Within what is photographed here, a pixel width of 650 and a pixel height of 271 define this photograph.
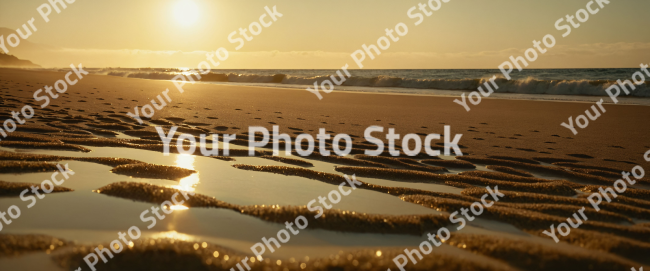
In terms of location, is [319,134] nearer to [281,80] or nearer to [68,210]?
[68,210]

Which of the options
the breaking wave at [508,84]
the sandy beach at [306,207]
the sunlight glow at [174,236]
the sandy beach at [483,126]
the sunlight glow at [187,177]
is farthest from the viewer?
the breaking wave at [508,84]

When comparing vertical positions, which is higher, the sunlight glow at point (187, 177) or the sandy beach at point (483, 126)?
the sandy beach at point (483, 126)

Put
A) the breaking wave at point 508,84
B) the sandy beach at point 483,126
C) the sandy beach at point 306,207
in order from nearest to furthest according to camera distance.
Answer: the sandy beach at point 306,207, the sandy beach at point 483,126, the breaking wave at point 508,84

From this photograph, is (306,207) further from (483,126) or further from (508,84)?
(508,84)

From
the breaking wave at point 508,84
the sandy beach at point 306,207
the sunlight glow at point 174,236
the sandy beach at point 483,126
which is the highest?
the breaking wave at point 508,84

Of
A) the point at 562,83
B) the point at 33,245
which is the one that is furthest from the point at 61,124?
the point at 562,83

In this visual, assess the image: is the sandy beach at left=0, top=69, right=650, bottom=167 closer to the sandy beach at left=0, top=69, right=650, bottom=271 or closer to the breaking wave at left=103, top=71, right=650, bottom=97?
the sandy beach at left=0, top=69, right=650, bottom=271

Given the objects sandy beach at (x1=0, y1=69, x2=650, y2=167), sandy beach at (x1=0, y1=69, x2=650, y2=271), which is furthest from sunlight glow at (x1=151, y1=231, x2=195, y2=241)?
sandy beach at (x1=0, y1=69, x2=650, y2=167)

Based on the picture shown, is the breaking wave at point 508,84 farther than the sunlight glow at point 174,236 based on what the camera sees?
Yes

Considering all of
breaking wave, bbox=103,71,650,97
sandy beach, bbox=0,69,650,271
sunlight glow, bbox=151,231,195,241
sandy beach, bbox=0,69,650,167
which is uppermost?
breaking wave, bbox=103,71,650,97

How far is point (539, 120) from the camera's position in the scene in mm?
7461

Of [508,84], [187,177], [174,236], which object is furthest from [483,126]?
[508,84]

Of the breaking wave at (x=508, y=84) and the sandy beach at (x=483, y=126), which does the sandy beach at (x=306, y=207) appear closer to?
the sandy beach at (x=483, y=126)

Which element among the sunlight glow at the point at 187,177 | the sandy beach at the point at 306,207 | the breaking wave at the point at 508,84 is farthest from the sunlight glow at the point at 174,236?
the breaking wave at the point at 508,84
